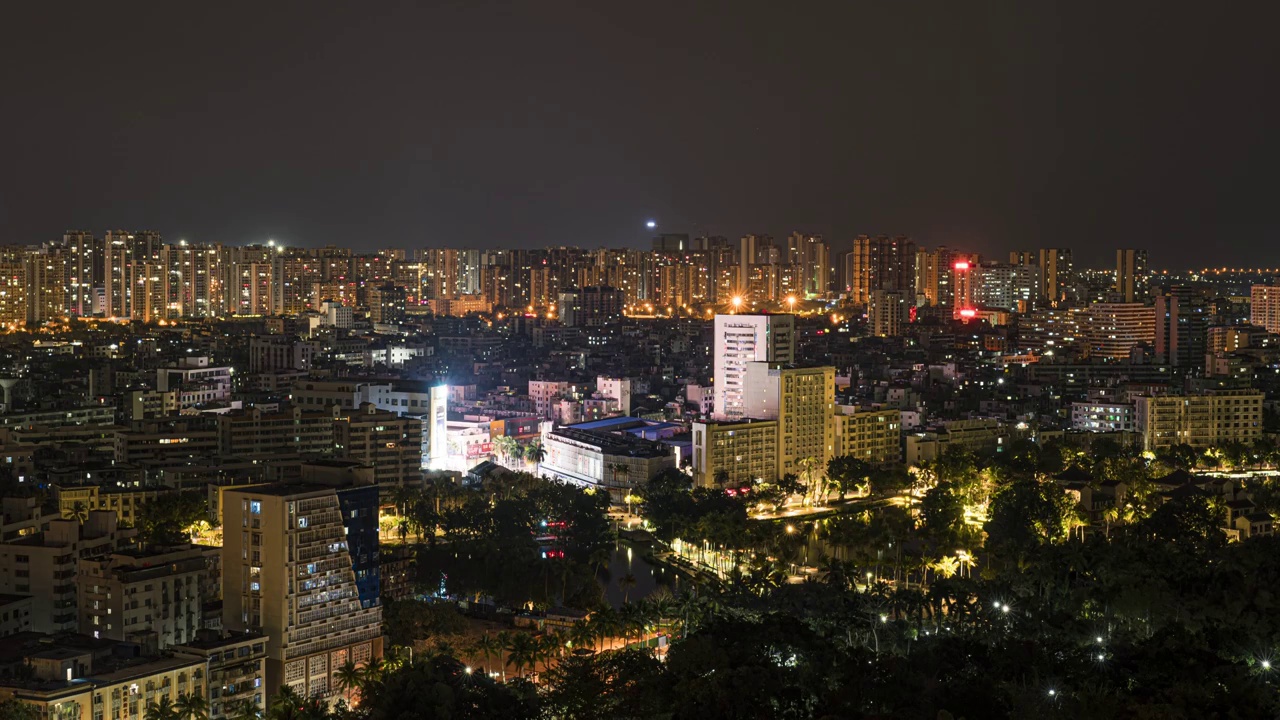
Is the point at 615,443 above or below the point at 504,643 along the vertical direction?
above

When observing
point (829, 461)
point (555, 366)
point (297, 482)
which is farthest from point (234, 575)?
point (555, 366)

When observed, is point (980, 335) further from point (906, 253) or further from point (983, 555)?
point (983, 555)

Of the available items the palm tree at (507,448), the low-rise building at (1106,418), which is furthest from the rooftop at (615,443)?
the low-rise building at (1106,418)

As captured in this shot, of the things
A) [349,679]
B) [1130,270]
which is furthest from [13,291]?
[349,679]

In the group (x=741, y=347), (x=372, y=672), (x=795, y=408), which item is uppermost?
(x=741, y=347)

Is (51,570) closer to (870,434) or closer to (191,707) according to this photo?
(191,707)
